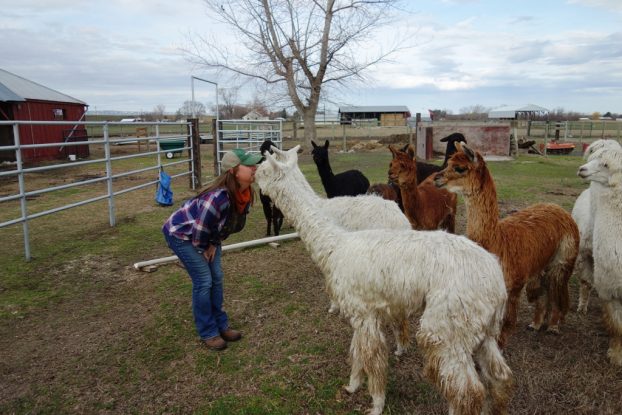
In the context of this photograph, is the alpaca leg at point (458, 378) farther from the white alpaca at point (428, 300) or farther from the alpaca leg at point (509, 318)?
the alpaca leg at point (509, 318)

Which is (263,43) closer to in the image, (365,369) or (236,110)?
(365,369)

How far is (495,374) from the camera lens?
2439 millimetres

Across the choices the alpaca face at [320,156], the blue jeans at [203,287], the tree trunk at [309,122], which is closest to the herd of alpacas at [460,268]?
the blue jeans at [203,287]

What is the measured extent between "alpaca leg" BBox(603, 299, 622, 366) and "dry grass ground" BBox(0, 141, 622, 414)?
0.09 meters

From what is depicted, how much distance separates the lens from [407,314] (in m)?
2.54

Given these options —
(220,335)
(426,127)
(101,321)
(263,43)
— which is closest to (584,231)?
(220,335)

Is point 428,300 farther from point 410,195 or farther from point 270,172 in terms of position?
point 410,195

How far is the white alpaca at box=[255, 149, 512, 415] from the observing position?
2281 mm

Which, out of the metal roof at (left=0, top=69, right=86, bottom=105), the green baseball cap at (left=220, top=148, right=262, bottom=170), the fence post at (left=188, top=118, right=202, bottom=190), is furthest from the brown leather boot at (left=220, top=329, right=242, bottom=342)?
the metal roof at (left=0, top=69, right=86, bottom=105)

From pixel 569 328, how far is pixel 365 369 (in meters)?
2.25

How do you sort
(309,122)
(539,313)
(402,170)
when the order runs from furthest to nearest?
(309,122), (402,170), (539,313)

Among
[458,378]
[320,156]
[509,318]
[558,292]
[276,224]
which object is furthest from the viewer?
[276,224]

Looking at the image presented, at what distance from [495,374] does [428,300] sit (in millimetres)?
597

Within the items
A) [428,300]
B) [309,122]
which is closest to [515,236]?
[428,300]
